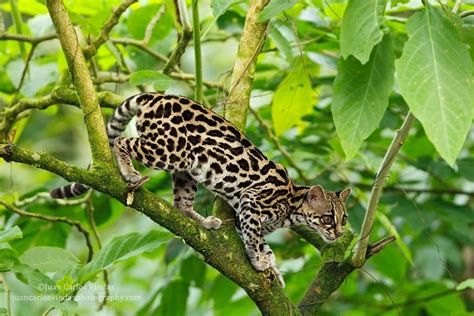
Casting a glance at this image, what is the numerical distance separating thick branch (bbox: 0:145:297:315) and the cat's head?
757 mm

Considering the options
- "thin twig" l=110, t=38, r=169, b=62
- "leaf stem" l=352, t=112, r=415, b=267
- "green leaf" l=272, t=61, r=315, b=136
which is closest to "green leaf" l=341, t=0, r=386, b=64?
"leaf stem" l=352, t=112, r=415, b=267

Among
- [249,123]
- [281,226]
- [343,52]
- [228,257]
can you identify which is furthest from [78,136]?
[343,52]

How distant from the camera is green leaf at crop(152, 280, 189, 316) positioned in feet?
20.6

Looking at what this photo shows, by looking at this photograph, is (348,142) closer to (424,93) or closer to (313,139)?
(424,93)

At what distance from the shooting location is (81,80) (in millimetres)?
3828

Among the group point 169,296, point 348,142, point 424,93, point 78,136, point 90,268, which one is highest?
point 424,93

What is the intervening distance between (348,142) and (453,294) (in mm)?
4038

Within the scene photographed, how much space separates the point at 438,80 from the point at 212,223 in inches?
60.1

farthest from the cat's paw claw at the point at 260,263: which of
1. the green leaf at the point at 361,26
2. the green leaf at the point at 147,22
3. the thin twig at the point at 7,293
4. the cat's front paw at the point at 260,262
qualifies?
the green leaf at the point at 147,22

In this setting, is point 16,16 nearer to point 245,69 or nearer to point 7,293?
point 245,69

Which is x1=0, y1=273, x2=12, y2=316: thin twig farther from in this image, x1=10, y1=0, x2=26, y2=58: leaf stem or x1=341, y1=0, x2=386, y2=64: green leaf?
x1=10, y1=0, x2=26, y2=58: leaf stem

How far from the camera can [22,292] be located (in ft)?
13.5

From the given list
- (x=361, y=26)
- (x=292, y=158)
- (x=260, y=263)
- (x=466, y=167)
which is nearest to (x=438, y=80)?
(x=361, y=26)

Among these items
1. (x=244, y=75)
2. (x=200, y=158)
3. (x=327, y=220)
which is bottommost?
(x=327, y=220)
